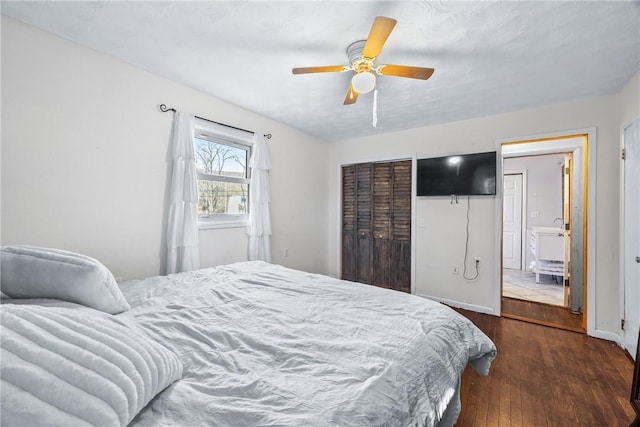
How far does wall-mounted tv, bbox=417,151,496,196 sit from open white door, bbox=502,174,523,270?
318 cm

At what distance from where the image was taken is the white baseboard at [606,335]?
8.30ft

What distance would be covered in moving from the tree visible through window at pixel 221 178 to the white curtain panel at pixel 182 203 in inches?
10.6

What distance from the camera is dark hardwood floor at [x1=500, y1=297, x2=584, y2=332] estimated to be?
9.71 feet

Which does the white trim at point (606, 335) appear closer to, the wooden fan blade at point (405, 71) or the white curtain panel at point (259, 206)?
the wooden fan blade at point (405, 71)

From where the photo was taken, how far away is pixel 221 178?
3.07 metres

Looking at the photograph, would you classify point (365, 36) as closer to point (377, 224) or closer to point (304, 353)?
point (304, 353)

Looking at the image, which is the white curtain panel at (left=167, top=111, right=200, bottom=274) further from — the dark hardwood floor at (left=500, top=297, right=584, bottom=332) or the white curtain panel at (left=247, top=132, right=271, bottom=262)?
the dark hardwood floor at (left=500, top=297, right=584, bottom=332)

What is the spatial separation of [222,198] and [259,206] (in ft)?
1.43

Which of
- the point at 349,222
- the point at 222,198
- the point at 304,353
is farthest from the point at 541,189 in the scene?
the point at 304,353

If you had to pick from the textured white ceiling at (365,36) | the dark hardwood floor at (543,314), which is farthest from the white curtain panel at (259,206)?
the dark hardwood floor at (543,314)

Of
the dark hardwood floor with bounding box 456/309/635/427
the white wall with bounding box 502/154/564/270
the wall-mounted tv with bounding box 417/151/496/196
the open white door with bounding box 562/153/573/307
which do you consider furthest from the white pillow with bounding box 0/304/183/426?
the white wall with bounding box 502/154/564/270

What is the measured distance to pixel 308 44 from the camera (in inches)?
75.1

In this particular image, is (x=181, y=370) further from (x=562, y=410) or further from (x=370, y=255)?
(x=370, y=255)

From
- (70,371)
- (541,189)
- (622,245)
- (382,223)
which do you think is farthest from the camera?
(541,189)
